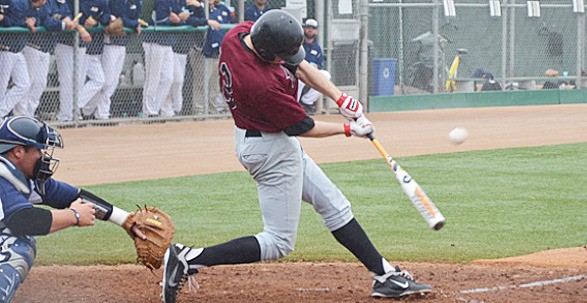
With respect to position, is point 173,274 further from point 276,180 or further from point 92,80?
point 92,80

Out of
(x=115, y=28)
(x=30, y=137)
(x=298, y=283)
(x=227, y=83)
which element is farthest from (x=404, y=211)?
(x=115, y=28)

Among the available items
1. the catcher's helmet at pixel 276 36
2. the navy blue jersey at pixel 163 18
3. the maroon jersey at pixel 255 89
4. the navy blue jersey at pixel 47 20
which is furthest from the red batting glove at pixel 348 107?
the navy blue jersey at pixel 163 18

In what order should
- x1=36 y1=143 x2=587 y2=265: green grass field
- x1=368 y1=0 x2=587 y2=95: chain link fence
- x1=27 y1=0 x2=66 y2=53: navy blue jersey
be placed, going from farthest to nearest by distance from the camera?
1. x1=368 y1=0 x2=587 y2=95: chain link fence
2. x1=27 y1=0 x2=66 y2=53: navy blue jersey
3. x1=36 y1=143 x2=587 y2=265: green grass field

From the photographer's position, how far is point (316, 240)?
839 cm

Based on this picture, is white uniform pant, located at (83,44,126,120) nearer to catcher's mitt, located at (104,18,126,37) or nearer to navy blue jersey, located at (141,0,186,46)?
catcher's mitt, located at (104,18,126,37)

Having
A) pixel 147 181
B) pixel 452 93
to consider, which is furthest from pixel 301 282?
pixel 452 93

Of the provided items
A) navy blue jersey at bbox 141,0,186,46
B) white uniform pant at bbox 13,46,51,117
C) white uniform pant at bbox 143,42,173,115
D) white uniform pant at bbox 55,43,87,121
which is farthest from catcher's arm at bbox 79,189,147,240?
navy blue jersey at bbox 141,0,186,46

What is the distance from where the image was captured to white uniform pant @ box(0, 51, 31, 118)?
14.8 meters

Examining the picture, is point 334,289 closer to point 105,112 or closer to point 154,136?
point 154,136

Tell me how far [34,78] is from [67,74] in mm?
734

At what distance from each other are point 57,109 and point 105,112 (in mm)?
772

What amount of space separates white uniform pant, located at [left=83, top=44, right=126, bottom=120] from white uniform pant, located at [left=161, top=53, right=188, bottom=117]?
96 cm

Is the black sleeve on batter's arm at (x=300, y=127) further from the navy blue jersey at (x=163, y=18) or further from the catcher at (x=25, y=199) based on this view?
the navy blue jersey at (x=163, y=18)

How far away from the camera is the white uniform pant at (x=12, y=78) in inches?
584
